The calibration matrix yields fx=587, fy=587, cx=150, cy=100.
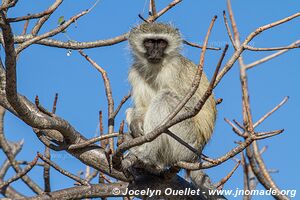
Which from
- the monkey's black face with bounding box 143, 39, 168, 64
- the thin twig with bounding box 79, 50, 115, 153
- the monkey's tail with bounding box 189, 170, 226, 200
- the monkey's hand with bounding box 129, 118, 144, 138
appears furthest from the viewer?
the monkey's black face with bounding box 143, 39, 168, 64

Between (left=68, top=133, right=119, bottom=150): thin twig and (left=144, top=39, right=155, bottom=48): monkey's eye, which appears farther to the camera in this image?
(left=144, top=39, right=155, bottom=48): monkey's eye

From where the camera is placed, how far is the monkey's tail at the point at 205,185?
6.18m

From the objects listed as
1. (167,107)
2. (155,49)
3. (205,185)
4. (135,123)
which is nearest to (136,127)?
(135,123)

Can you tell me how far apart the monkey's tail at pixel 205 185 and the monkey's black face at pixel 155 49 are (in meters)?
1.94

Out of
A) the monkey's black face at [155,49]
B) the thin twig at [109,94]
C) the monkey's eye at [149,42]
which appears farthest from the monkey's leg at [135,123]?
the thin twig at [109,94]

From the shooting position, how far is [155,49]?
8.11 meters

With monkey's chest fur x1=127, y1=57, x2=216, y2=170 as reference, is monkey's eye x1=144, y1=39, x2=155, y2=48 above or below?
above

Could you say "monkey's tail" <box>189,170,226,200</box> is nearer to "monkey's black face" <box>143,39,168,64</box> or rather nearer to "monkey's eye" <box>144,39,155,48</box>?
"monkey's black face" <box>143,39,168,64</box>

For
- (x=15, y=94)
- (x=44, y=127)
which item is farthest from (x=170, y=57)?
(x=15, y=94)

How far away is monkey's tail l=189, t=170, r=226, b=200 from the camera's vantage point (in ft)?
20.3

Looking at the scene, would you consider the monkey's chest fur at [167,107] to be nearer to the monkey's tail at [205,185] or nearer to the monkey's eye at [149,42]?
the monkey's eye at [149,42]

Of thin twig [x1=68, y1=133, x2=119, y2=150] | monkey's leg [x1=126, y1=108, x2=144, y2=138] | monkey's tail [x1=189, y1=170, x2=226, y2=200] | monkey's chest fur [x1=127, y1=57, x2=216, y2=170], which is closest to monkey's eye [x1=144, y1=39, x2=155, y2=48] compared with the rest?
monkey's chest fur [x1=127, y1=57, x2=216, y2=170]

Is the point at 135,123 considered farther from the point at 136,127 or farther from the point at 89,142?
the point at 89,142

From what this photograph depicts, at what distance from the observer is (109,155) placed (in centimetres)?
562
